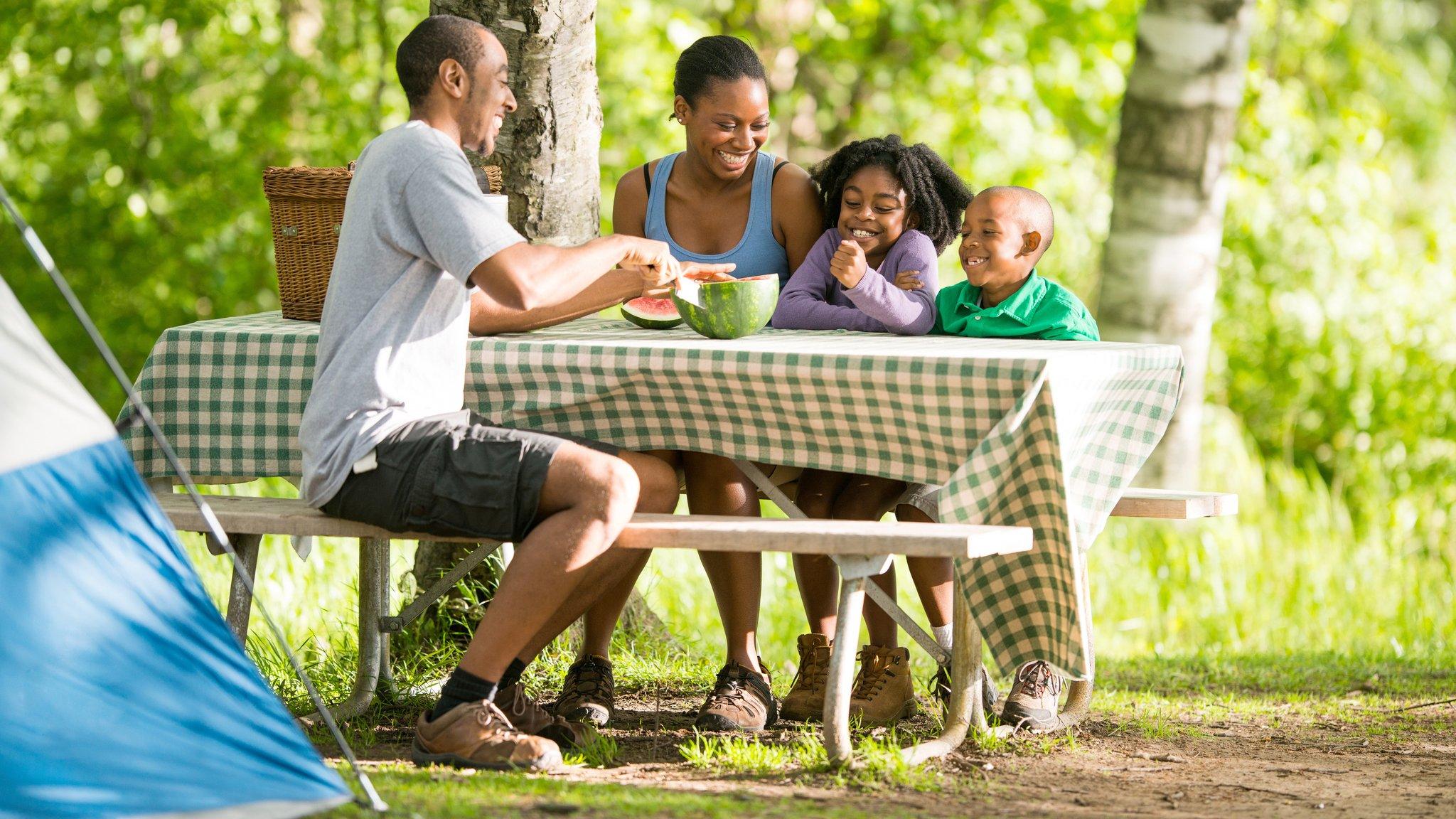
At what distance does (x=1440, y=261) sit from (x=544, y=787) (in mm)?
8623

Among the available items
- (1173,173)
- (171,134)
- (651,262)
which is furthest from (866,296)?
(171,134)

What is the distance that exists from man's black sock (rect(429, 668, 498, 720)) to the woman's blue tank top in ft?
4.69

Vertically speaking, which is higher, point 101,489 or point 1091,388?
point 1091,388

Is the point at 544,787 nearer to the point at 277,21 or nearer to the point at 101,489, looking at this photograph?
the point at 101,489

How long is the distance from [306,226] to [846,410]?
1.54m

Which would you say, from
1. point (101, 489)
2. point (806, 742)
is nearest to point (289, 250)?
point (101, 489)

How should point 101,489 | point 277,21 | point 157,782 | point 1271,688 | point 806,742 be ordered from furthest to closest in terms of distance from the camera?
point 277,21 → point 1271,688 → point 806,742 → point 101,489 → point 157,782

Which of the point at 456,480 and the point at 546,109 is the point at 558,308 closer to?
the point at 456,480

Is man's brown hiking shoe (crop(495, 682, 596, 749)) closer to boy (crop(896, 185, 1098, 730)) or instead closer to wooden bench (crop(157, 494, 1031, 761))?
wooden bench (crop(157, 494, 1031, 761))

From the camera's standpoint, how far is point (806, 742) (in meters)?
3.54

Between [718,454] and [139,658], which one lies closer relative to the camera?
[139,658]

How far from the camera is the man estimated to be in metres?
3.10

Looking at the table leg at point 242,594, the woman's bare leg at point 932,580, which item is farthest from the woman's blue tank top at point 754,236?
the table leg at point 242,594

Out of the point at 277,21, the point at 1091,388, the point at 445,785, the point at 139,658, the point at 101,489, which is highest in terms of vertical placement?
the point at 277,21
